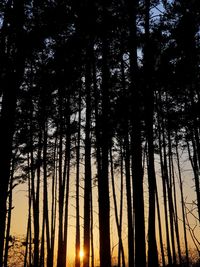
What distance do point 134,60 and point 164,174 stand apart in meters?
6.92

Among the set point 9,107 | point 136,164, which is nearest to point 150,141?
point 136,164

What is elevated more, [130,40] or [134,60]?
[130,40]

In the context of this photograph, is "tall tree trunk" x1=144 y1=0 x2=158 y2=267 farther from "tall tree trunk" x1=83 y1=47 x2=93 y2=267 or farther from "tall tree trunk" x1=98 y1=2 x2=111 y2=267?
"tall tree trunk" x1=83 y1=47 x2=93 y2=267

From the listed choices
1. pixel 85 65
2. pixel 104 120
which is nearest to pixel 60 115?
pixel 85 65

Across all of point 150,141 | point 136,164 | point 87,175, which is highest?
point 150,141

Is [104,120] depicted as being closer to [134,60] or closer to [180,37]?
[134,60]

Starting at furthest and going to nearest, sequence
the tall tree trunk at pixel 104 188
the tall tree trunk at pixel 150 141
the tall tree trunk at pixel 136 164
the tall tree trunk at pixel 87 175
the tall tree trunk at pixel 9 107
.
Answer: the tall tree trunk at pixel 87 175 < the tall tree trunk at pixel 104 188 < the tall tree trunk at pixel 150 141 < the tall tree trunk at pixel 136 164 < the tall tree trunk at pixel 9 107

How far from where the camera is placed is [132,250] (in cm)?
1299

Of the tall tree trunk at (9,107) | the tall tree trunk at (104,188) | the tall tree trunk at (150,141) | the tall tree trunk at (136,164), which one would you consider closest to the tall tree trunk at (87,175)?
the tall tree trunk at (104,188)

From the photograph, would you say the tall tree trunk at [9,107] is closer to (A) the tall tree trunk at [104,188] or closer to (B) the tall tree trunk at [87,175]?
(A) the tall tree trunk at [104,188]

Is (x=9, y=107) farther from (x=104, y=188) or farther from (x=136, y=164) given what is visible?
(x=104, y=188)

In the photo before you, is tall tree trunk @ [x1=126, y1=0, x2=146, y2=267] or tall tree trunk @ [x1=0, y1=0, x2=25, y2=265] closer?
tall tree trunk @ [x1=0, y1=0, x2=25, y2=265]

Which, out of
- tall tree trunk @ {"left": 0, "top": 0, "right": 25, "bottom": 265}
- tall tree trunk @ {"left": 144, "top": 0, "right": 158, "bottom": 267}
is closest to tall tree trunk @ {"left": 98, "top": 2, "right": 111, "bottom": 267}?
tall tree trunk @ {"left": 144, "top": 0, "right": 158, "bottom": 267}

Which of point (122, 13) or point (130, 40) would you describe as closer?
point (130, 40)
